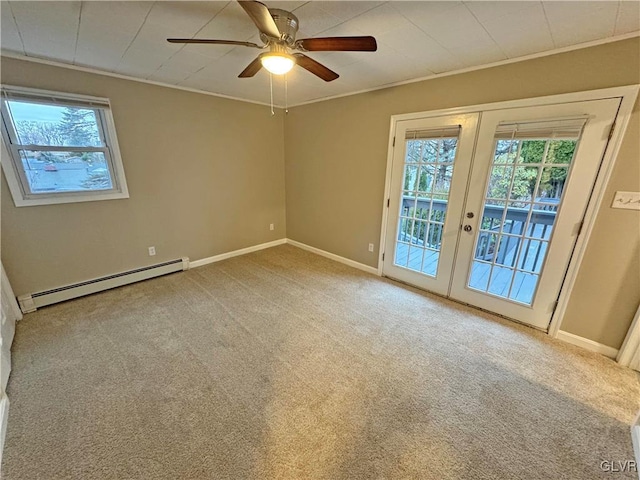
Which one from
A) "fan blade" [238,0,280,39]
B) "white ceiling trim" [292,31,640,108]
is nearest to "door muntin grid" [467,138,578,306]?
"white ceiling trim" [292,31,640,108]

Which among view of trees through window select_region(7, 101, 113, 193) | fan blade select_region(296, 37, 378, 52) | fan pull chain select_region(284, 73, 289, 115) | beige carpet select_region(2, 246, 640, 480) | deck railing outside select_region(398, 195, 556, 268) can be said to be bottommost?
beige carpet select_region(2, 246, 640, 480)

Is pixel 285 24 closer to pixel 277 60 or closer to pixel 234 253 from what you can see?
pixel 277 60

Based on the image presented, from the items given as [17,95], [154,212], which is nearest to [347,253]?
[154,212]

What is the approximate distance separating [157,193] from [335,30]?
8.62ft

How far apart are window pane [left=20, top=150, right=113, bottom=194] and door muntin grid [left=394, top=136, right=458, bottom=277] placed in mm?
3302

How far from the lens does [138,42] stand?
1.93 meters

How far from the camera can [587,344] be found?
2.10 metres

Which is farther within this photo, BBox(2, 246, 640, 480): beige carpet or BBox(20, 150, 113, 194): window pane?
BBox(20, 150, 113, 194): window pane

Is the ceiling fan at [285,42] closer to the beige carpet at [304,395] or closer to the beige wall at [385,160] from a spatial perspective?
the beige wall at [385,160]

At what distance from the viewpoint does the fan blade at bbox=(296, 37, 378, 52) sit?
4.64 feet

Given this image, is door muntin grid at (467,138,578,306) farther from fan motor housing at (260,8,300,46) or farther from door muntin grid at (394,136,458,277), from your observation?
fan motor housing at (260,8,300,46)

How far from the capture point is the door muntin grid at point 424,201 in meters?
2.62

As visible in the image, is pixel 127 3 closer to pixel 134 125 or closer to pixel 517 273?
pixel 134 125

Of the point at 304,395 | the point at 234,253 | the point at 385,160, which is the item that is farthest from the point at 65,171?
the point at 385,160
